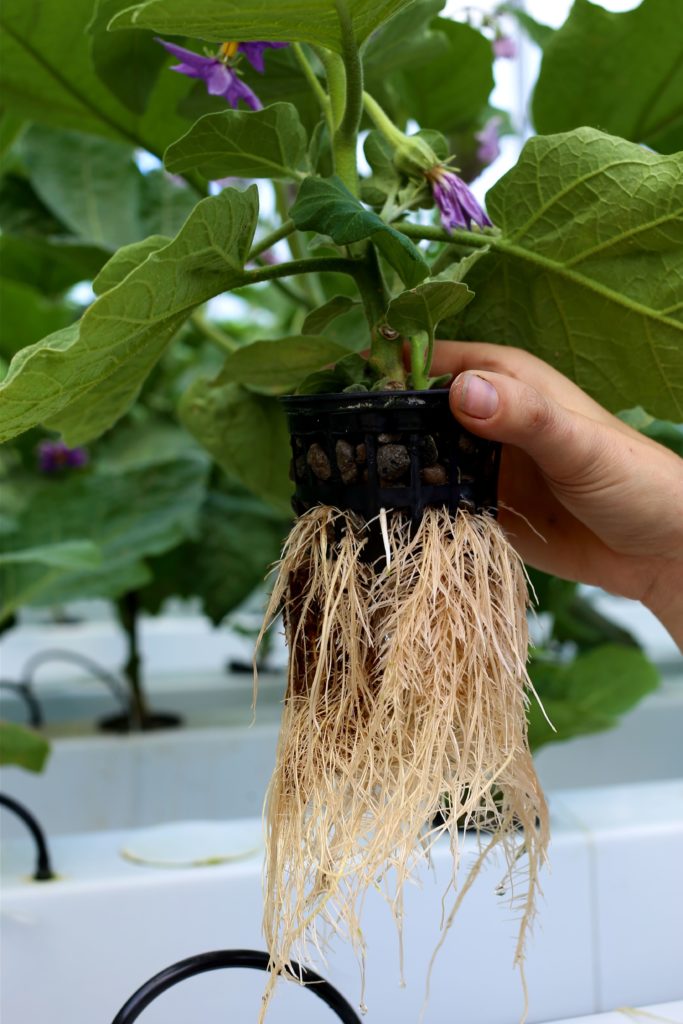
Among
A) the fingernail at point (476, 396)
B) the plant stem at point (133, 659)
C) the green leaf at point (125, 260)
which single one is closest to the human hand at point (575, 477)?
the fingernail at point (476, 396)

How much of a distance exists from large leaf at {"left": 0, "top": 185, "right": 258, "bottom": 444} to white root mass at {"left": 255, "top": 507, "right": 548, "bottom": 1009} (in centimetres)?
8

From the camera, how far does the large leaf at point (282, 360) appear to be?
41 cm

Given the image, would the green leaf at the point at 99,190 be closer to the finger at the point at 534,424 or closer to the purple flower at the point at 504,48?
the purple flower at the point at 504,48

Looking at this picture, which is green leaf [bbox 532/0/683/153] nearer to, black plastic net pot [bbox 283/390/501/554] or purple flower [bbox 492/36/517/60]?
purple flower [bbox 492/36/517/60]

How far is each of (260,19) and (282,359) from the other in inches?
6.3

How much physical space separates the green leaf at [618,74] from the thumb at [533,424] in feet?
0.97

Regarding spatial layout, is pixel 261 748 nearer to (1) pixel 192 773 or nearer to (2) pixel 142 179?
(1) pixel 192 773

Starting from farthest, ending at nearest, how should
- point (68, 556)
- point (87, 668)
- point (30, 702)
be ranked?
point (87, 668) → point (30, 702) → point (68, 556)

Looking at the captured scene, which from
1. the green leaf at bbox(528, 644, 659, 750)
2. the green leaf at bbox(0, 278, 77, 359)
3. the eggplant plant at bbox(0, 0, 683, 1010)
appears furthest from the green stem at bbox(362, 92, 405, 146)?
the green leaf at bbox(0, 278, 77, 359)

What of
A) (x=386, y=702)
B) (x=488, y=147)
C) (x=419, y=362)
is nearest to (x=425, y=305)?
(x=419, y=362)

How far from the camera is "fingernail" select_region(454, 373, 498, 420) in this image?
0.99 feet

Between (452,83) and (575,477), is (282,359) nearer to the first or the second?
(575,477)

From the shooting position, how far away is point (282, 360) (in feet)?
1.37

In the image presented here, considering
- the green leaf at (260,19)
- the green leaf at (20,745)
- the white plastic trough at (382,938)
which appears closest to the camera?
the green leaf at (260,19)
